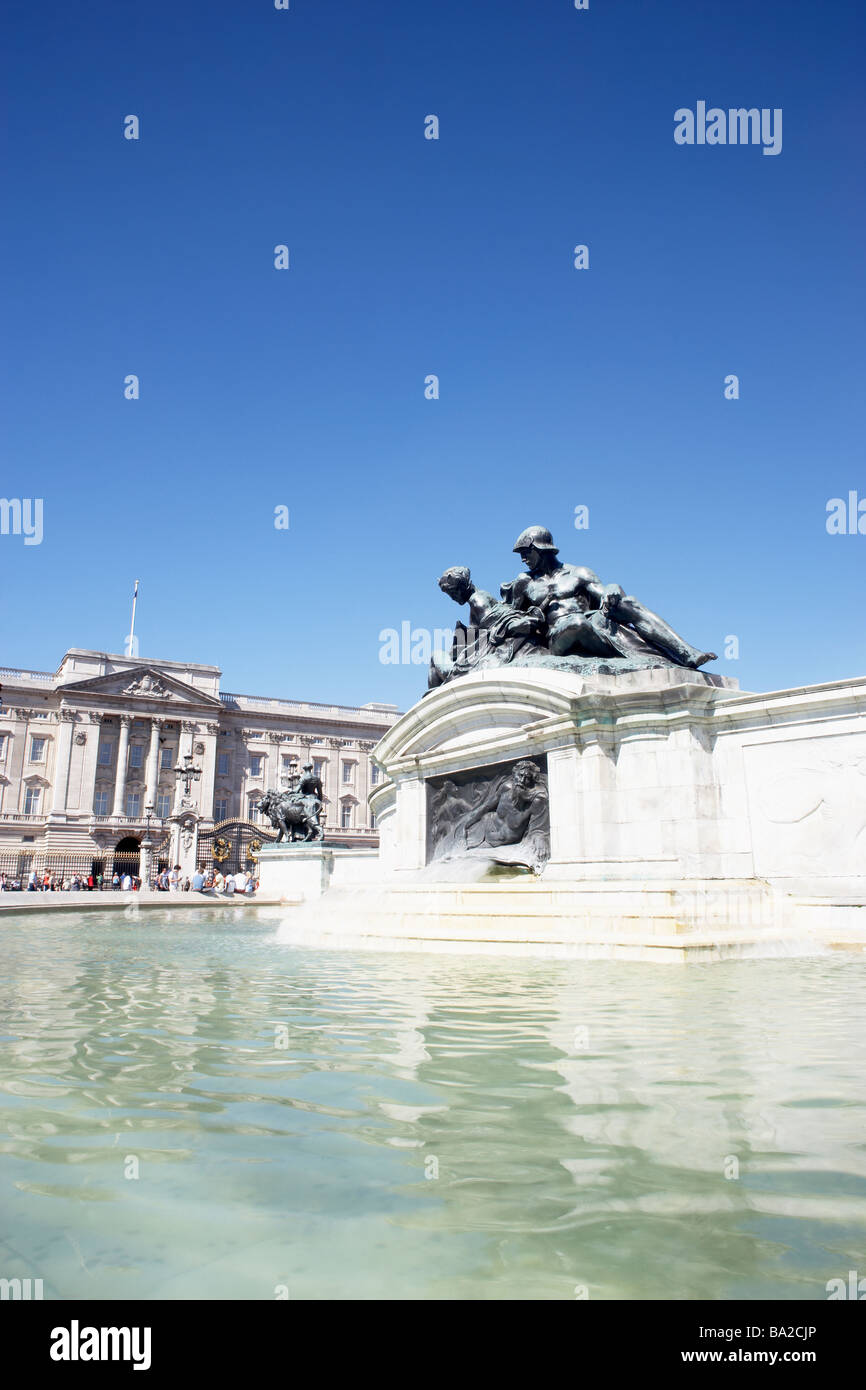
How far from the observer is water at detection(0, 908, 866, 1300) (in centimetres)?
180

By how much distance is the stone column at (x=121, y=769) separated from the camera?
67.4 m

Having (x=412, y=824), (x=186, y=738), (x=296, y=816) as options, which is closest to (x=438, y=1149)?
(x=412, y=824)

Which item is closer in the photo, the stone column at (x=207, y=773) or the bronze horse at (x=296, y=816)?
the bronze horse at (x=296, y=816)

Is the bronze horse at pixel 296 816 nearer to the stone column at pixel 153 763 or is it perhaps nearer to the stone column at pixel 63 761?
the stone column at pixel 153 763

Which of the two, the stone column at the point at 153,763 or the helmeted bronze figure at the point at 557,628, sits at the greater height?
the stone column at the point at 153,763

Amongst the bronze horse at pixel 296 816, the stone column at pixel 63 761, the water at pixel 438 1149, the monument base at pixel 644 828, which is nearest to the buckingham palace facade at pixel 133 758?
the stone column at pixel 63 761

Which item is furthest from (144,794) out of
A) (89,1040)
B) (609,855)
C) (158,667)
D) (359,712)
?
(89,1040)

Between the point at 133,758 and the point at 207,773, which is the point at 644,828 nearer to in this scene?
the point at 207,773

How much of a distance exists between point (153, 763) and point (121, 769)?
2471 millimetres

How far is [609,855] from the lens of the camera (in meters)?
10.5

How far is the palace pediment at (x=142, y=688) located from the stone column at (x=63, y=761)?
1737mm

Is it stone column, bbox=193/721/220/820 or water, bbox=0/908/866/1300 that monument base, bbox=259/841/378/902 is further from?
stone column, bbox=193/721/220/820
